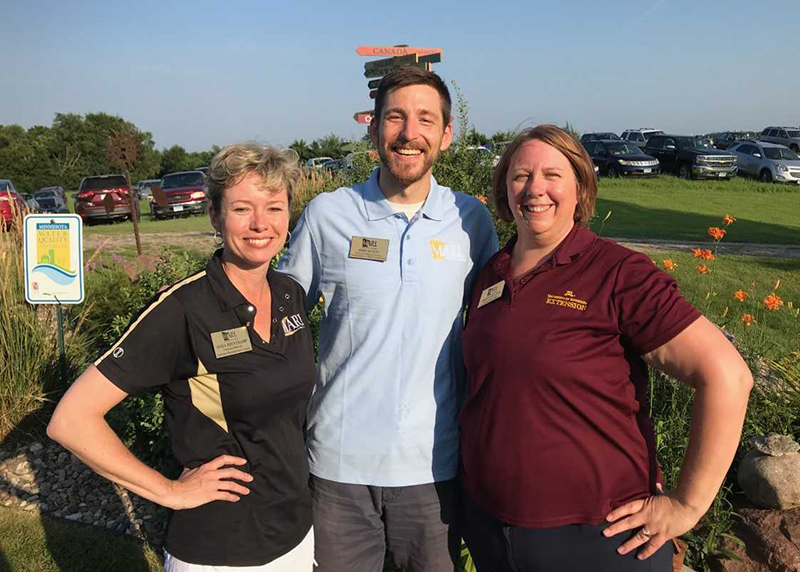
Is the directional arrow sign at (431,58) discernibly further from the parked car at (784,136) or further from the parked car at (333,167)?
the parked car at (784,136)

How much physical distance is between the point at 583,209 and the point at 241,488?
60.3 inches

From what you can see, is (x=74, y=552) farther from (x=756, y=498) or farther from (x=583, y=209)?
(x=756, y=498)

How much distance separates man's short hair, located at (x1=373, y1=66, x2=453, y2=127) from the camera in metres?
2.49

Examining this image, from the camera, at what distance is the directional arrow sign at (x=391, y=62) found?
28.1 ft

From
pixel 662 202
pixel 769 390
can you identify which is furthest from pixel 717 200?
pixel 769 390

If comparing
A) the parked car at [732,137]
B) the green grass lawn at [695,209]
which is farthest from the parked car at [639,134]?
the green grass lawn at [695,209]

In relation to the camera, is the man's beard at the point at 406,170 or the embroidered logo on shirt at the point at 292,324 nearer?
the embroidered logo on shirt at the point at 292,324

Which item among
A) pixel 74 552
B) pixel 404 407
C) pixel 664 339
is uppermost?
pixel 664 339

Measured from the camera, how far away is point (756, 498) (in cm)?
345

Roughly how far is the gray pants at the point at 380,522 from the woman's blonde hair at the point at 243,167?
1.14 meters

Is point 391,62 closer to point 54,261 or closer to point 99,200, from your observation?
point 54,261

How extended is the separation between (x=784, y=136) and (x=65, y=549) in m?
44.6

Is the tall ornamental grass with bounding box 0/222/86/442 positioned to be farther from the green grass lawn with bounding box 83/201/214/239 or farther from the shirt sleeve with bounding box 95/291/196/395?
the green grass lawn with bounding box 83/201/214/239

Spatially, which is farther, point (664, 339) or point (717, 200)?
point (717, 200)
